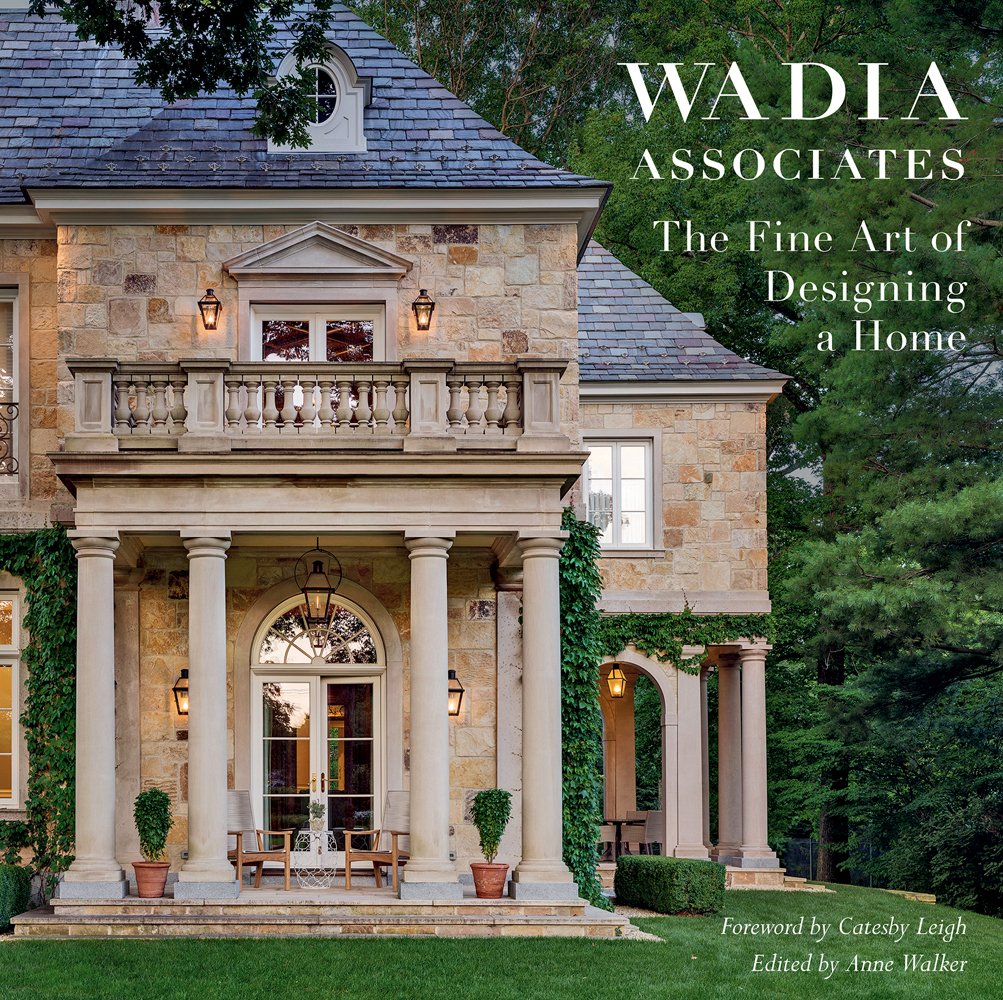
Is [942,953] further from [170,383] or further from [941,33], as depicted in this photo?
[941,33]

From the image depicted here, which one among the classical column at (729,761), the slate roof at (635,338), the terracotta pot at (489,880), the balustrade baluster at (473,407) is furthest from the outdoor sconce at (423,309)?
the classical column at (729,761)

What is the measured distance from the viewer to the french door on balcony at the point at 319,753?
670 inches

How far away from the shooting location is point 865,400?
23.0m

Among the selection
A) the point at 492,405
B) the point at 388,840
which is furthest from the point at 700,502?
the point at 388,840

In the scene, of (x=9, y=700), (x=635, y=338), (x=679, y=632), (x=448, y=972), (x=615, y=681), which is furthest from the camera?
(x=635, y=338)

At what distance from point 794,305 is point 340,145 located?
685 inches

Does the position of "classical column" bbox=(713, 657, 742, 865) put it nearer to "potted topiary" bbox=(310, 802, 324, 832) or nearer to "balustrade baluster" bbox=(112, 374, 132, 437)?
"potted topiary" bbox=(310, 802, 324, 832)

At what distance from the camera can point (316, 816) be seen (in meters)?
16.1

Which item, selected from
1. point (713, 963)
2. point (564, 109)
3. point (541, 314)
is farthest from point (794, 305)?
point (713, 963)

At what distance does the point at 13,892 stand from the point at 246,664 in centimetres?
333

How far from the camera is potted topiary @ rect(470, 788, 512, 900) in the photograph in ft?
49.0

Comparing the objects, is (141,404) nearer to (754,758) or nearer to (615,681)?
(615,681)

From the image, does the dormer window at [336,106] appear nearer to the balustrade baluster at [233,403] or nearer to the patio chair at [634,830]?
the balustrade baluster at [233,403]

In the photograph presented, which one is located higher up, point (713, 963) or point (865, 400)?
point (865, 400)
